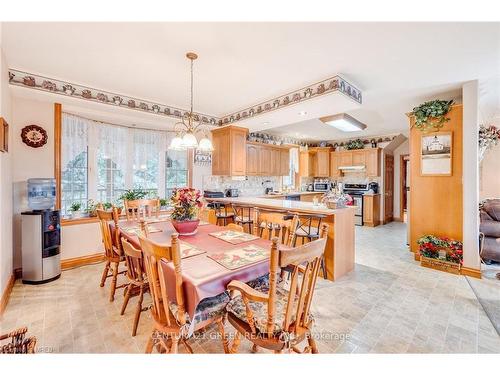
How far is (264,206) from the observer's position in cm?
355

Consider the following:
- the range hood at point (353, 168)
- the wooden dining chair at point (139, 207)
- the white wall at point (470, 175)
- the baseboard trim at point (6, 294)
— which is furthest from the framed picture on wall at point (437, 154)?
the baseboard trim at point (6, 294)

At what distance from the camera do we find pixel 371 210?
20.6 feet

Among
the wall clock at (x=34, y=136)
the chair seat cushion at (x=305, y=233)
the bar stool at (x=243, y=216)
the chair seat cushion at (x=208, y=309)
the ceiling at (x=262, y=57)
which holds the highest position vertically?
the ceiling at (x=262, y=57)

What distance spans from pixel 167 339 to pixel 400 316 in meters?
2.05

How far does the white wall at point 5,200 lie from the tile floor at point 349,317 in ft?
1.04

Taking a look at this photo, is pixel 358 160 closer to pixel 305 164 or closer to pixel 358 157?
pixel 358 157

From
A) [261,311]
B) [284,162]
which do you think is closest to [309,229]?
[261,311]

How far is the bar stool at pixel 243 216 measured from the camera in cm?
363

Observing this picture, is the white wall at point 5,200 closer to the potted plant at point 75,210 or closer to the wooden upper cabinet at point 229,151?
the potted plant at point 75,210

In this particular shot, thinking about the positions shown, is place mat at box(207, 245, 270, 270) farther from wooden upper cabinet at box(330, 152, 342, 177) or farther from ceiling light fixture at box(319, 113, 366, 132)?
wooden upper cabinet at box(330, 152, 342, 177)

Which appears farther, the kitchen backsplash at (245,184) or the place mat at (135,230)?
the kitchen backsplash at (245,184)

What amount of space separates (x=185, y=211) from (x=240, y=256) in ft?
2.86
